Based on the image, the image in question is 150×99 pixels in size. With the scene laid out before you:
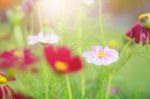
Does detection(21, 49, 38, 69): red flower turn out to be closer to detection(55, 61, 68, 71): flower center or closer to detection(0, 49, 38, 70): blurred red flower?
detection(0, 49, 38, 70): blurred red flower

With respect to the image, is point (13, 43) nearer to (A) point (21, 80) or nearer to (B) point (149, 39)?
(A) point (21, 80)

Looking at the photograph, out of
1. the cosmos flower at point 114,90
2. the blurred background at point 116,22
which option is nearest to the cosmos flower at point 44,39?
the blurred background at point 116,22

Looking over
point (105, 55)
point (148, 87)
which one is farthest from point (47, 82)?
point (148, 87)

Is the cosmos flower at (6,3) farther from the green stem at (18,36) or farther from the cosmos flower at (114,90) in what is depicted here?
the cosmos flower at (114,90)

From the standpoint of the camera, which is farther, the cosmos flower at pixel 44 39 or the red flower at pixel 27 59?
the red flower at pixel 27 59

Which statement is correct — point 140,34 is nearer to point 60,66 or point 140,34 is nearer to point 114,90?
point 60,66

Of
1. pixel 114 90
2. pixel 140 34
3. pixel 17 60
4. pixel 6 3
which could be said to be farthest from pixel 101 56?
pixel 6 3

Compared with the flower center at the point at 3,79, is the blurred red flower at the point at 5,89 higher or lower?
lower

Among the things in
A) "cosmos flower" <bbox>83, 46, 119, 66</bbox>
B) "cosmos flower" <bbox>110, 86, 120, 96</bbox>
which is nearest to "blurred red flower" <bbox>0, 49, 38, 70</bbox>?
"cosmos flower" <bbox>83, 46, 119, 66</bbox>
